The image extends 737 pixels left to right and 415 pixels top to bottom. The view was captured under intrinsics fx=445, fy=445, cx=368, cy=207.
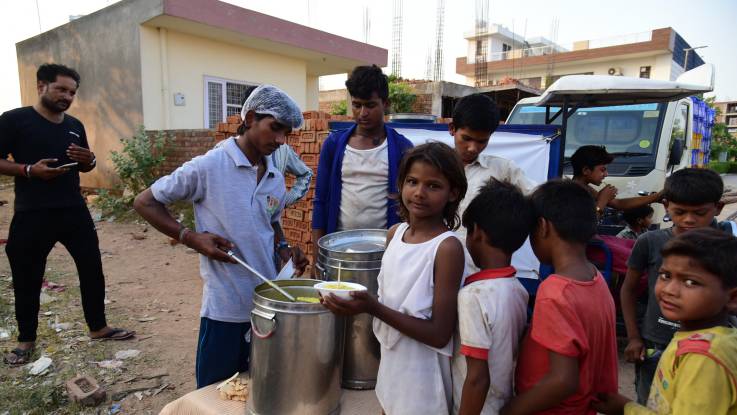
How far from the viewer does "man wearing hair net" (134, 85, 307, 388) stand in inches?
67.2


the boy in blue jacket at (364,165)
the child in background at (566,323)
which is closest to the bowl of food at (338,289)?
the child in background at (566,323)

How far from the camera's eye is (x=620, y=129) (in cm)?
526

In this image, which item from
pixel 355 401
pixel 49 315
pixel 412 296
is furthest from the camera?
pixel 49 315

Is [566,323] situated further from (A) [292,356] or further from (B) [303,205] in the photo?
(B) [303,205]

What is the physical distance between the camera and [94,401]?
9.02 feet

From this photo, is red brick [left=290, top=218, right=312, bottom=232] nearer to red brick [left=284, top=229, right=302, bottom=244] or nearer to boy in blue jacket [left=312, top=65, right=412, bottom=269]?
red brick [left=284, top=229, right=302, bottom=244]

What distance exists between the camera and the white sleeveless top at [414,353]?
1.31 m

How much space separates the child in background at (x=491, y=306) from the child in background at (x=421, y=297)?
56mm

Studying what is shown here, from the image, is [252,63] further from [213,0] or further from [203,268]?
[203,268]

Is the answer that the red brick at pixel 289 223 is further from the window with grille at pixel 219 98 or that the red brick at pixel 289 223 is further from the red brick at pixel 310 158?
the window with grille at pixel 219 98

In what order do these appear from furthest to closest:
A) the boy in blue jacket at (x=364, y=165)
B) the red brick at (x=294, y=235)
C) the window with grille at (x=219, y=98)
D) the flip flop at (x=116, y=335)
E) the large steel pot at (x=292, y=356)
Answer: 1. the window with grille at (x=219, y=98)
2. the red brick at (x=294, y=235)
3. the flip flop at (x=116, y=335)
4. the boy in blue jacket at (x=364, y=165)
5. the large steel pot at (x=292, y=356)

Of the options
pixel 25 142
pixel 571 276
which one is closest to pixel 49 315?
pixel 25 142

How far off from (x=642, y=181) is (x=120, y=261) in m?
6.45

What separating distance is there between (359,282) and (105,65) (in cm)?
994
